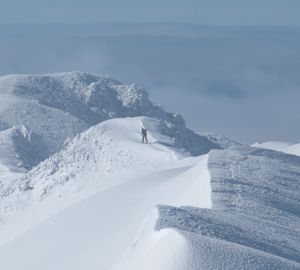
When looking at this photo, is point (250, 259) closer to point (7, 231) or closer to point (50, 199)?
point (7, 231)

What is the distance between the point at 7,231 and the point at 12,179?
329 inches

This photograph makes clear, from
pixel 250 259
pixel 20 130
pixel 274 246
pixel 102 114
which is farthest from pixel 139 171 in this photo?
pixel 102 114

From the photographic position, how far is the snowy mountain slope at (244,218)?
18203 mm

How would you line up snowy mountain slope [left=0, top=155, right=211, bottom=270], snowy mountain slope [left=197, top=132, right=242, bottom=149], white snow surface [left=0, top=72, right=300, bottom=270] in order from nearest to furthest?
white snow surface [left=0, top=72, right=300, bottom=270] → snowy mountain slope [left=0, top=155, right=211, bottom=270] → snowy mountain slope [left=197, top=132, right=242, bottom=149]

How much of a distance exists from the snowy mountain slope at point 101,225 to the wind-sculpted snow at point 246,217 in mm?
610

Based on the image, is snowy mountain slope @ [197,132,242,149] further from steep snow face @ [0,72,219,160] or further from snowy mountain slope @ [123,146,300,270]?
snowy mountain slope @ [123,146,300,270]

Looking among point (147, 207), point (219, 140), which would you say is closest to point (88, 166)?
→ point (147, 207)

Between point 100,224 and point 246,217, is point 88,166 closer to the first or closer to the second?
point 100,224

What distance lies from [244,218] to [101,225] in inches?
165

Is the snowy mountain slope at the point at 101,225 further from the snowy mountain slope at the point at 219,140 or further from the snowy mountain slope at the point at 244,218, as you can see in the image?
the snowy mountain slope at the point at 219,140

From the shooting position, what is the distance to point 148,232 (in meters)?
19.5

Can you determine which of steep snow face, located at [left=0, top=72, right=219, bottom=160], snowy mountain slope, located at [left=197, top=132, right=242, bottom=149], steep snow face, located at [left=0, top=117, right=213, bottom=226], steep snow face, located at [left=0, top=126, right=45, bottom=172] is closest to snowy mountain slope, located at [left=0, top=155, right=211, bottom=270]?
steep snow face, located at [left=0, top=117, right=213, bottom=226]

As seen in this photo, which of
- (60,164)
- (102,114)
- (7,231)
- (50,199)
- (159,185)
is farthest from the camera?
(102,114)

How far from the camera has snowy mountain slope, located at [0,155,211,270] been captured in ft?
73.5
